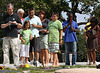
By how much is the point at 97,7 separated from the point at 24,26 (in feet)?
45.2

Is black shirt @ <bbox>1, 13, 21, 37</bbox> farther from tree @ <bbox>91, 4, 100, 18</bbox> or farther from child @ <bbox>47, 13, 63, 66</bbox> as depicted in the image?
tree @ <bbox>91, 4, 100, 18</bbox>

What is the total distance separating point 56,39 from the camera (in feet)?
30.0

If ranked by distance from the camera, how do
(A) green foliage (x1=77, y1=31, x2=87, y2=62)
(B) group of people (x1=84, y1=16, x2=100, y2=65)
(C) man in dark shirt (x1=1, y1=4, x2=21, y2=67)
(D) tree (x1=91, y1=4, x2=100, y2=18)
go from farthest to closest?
(D) tree (x1=91, y1=4, x2=100, y2=18)
(A) green foliage (x1=77, y1=31, x2=87, y2=62)
(B) group of people (x1=84, y1=16, x2=100, y2=65)
(C) man in dark shirt (x1=1, y1=4, x2=21, y2=67)

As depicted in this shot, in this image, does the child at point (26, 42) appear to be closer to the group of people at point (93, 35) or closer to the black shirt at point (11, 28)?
the black shirt at point (11, 28)

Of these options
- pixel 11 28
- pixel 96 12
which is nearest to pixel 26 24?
pixel 11 28

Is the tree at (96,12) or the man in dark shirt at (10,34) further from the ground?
the tree at (96,12)

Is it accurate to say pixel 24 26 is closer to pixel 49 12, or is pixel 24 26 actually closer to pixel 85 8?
pixel 49 12

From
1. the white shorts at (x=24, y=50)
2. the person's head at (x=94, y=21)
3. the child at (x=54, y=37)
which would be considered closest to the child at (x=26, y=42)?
the white shorts at (x=24, y=50)

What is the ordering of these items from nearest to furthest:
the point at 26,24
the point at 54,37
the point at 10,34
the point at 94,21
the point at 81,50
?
the point at 10,34 → the point at 26,24 → the point at 54,37 → the point at 94,21 → the point at 81,50

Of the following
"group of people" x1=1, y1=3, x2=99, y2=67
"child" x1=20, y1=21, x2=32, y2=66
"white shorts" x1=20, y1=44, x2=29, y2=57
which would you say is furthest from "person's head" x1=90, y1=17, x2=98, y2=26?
"white shorts" x1=20, y1=44, x2=29, y2=57

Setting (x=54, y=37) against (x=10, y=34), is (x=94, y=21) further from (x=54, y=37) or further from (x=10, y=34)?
(x=10, y=34)

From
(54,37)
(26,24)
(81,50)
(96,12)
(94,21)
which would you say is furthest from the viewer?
(96,12)

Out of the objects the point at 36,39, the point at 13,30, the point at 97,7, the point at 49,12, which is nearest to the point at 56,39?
the point at 36,39

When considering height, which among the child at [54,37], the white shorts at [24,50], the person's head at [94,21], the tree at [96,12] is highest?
the tree at [96,12]
